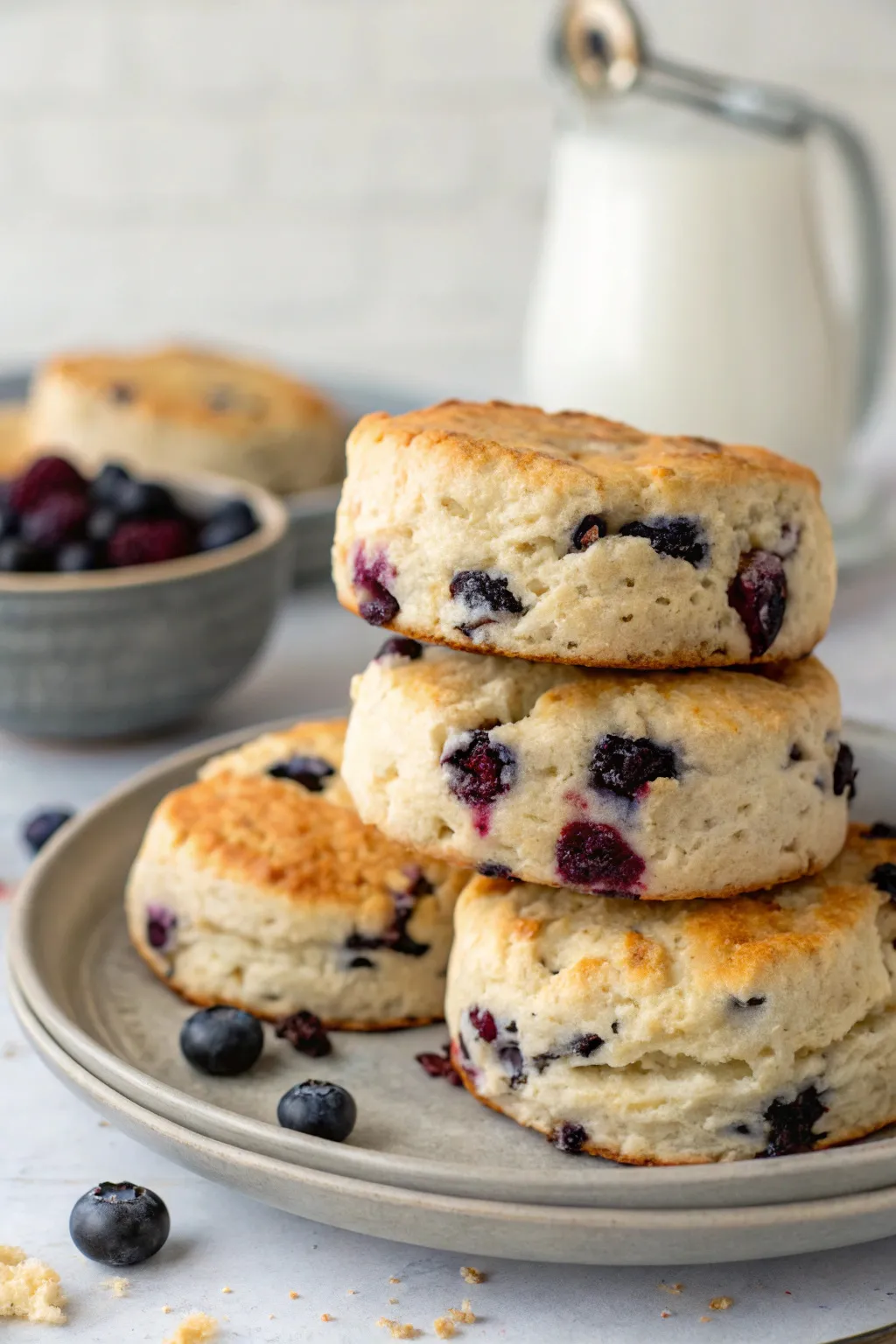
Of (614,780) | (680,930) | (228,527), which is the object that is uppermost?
(614,780)

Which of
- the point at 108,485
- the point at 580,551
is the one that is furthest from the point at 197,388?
the point at 580,551

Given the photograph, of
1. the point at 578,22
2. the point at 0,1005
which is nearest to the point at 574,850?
the point at 0,1005

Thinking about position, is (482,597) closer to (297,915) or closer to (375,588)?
(375,588)

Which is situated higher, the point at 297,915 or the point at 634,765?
the point at 634,765

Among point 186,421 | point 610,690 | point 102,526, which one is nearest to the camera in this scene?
point 610,690

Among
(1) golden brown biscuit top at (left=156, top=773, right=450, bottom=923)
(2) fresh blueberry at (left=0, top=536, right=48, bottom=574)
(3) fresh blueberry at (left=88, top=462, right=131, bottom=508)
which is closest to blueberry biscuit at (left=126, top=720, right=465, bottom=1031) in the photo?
(1) golden brown biscuit top at (left=156, top=773, right=450, bottom=923)

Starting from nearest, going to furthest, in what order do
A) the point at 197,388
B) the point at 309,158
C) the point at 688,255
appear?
the point at 688,255, the point at 197,388, the point at 309,158

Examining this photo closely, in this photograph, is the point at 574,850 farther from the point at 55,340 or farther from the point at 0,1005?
the point at 55,340

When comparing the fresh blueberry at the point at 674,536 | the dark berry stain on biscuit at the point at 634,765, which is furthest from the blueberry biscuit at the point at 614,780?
the fresh blueberry at the point at 674,536
